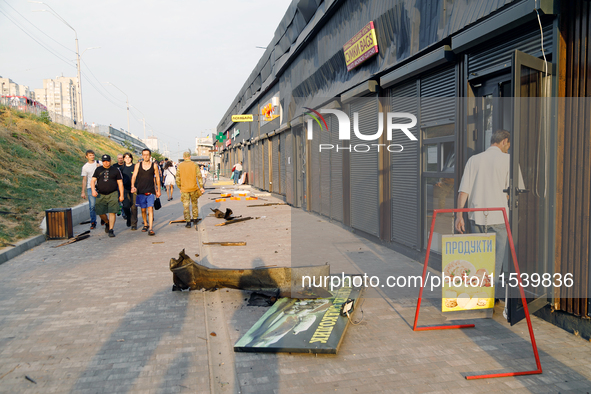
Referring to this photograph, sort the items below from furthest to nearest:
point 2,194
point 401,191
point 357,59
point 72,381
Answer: point 2,194, point 357,59, point 401,191, point 72,381

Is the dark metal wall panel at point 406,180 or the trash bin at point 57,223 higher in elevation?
the dark metal wall panel at point 406,180

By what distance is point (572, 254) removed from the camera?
4.14 metres

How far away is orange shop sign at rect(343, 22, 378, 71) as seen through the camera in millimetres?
8602

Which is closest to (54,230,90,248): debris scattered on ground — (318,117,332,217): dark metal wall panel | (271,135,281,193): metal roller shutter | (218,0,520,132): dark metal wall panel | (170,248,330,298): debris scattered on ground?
(170,248,330,298): debris scattered on ground

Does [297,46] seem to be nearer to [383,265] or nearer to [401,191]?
[401,191]

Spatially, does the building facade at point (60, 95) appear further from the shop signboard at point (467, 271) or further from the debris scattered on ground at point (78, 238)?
the shop signboard at point (467, 271)

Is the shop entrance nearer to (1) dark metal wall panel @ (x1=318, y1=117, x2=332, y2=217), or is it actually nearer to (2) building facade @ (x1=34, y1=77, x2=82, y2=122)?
(1) dark metal wall panel @ (x1=318, y1=117, x2=332, y2=217)

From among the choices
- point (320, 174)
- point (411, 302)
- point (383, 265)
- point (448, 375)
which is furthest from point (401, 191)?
point (320, 174)

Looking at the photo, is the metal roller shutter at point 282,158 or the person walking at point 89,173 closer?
the person walking at point 89,173

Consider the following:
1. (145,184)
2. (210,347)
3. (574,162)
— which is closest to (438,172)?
(574,162)

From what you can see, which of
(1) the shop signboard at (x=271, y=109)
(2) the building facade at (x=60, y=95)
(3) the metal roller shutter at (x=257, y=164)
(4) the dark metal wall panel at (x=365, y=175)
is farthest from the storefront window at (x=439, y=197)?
(2) the building facade at (x=60, y=95)

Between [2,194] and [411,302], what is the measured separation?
521 inches

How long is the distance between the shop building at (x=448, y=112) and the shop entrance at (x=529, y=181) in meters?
0.01

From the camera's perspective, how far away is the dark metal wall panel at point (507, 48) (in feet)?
14.3
